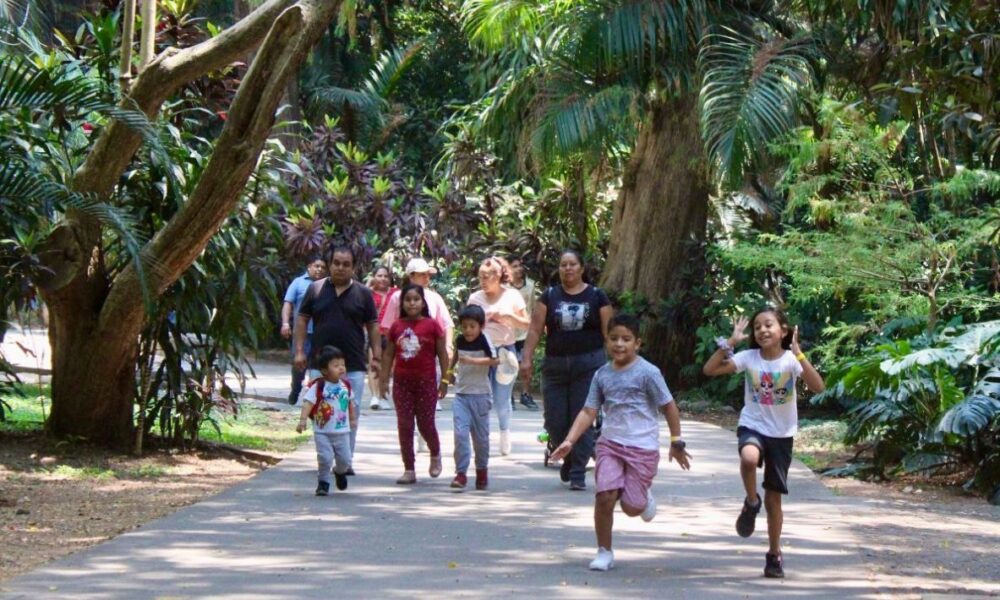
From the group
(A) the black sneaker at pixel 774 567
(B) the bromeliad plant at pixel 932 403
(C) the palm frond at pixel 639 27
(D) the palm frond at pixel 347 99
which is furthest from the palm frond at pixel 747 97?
(D) the palm frond at pixel 347 99

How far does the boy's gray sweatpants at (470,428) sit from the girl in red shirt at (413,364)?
288mm

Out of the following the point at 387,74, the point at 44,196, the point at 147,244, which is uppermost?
the point at 387,74

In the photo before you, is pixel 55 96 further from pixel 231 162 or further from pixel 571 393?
pixel 571 393

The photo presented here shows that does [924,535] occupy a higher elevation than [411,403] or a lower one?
lower

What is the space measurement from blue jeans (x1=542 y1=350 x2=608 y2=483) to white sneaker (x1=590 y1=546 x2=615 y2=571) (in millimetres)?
3264

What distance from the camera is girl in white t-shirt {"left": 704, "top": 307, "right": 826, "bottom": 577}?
763 centimetres

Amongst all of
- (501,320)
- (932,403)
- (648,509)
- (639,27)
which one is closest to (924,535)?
(648,509)

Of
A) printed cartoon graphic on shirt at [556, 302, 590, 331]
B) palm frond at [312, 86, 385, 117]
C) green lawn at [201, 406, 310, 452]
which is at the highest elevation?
palm frond at [312, 86, 385, 117]

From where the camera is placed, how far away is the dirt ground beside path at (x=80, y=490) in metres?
8.38

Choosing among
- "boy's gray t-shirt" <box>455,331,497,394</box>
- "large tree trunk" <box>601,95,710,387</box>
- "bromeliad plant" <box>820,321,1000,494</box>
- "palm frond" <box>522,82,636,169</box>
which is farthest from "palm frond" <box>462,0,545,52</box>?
"boy's gray t-shirt" <box>455,331,497,394</box>

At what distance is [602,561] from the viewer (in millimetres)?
7559

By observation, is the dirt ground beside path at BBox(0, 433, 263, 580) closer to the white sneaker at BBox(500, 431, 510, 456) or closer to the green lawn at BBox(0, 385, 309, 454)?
the green lawn at BBox(0, 385, 309, 454)

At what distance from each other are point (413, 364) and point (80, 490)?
2.62 metres

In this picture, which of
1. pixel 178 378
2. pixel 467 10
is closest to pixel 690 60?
pixel 467 10
